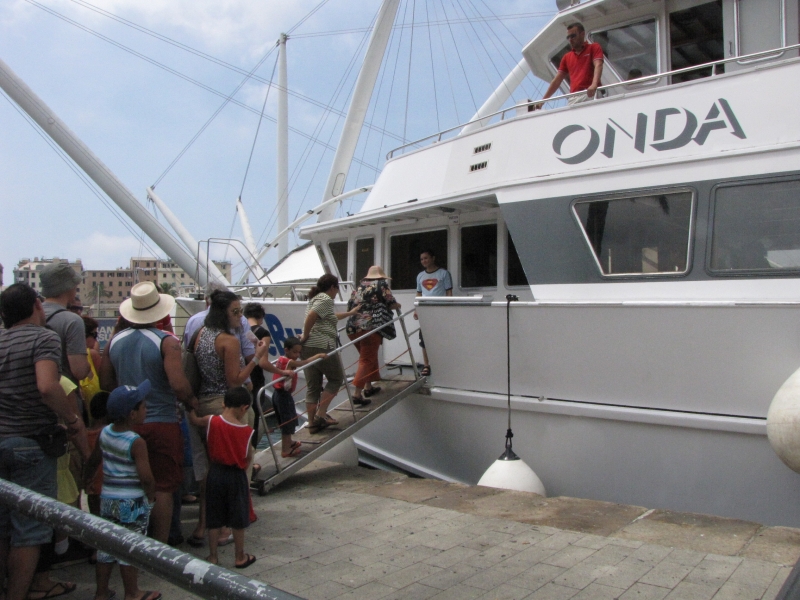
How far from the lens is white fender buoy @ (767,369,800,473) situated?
13.3 feet

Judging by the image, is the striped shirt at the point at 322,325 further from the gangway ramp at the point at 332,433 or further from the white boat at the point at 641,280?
the white boat at the point at 641,280

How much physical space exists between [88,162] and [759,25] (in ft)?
38.7

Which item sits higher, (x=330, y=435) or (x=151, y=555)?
(x=151, y=555)

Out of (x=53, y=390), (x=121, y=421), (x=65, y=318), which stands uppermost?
(x=65, y=318)

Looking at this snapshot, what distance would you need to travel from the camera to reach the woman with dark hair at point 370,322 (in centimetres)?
671

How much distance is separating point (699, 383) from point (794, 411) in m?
0.92

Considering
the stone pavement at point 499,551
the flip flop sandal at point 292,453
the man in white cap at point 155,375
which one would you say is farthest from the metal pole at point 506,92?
the man in white cap at point 155,375

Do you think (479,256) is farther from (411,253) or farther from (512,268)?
(411,253)

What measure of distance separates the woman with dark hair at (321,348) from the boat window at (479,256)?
1.86m

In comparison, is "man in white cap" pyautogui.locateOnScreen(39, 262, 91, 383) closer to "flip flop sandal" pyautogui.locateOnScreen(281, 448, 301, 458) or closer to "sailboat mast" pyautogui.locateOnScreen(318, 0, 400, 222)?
"flip flop sandal" pyautogui.locateOnScreen(281, 448, 301, 458)

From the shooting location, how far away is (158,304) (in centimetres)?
408

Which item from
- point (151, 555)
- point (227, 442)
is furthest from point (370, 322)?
point (151, 555)

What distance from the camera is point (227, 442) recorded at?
3979mm

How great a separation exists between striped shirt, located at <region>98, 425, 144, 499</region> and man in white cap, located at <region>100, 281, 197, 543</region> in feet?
1.48
